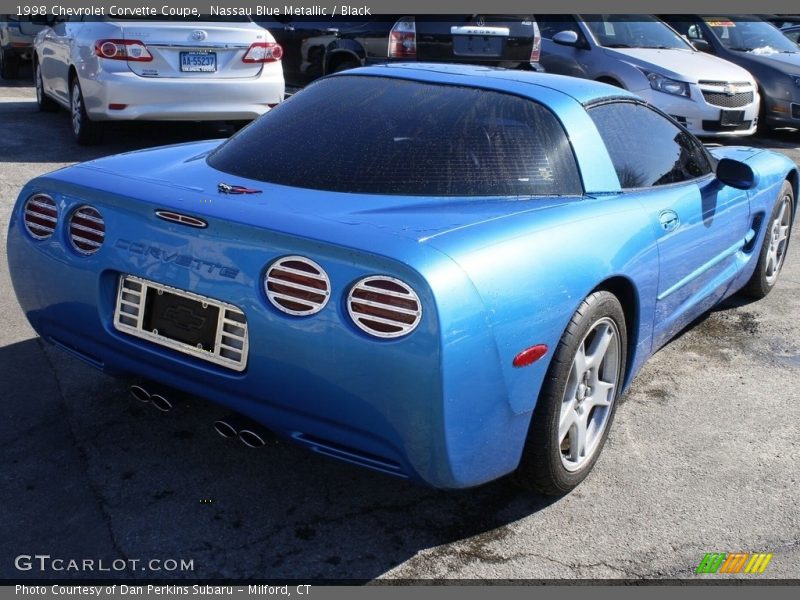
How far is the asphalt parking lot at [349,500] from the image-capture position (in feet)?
9.56

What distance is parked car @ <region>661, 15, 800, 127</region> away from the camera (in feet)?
39.5

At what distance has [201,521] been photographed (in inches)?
120

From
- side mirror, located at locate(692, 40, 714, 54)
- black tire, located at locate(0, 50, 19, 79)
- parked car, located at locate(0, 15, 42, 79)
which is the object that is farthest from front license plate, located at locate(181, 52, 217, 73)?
black tire, located at locate(0, 50, 19, 79)

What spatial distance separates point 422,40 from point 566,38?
1.99 meters

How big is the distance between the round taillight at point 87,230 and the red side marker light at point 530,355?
1406mm

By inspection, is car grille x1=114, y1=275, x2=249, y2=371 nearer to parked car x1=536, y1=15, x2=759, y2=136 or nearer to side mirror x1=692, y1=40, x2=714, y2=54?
parked car x1=536, y1=15, x2=759, y2=136

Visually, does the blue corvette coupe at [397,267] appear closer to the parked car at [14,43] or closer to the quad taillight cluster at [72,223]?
the quad taillight cluster at [72,223]

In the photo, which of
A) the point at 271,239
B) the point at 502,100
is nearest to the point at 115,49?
the point at 502,100

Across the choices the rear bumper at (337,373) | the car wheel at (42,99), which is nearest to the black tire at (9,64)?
the car wheel at (42,99)

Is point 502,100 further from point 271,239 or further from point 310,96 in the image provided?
point 271,239

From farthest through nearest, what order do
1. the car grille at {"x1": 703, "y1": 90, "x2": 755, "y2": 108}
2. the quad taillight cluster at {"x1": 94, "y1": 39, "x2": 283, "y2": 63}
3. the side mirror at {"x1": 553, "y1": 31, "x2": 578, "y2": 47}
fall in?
the side mirror at {"x1": 553, "y1": 31, "x2": 578, "y2": 47} → the car grille at {"x1": 703, "y1": 90, "x2": 755, "y2": 108} → the quad taillight cluster at {"x1": 94, "y1": 39, "x2": 283, "y2": 63}

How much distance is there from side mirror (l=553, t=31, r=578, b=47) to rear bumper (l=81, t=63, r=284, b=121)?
167 inches

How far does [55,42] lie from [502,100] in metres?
7.38

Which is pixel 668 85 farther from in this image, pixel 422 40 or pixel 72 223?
pixel 72 223
